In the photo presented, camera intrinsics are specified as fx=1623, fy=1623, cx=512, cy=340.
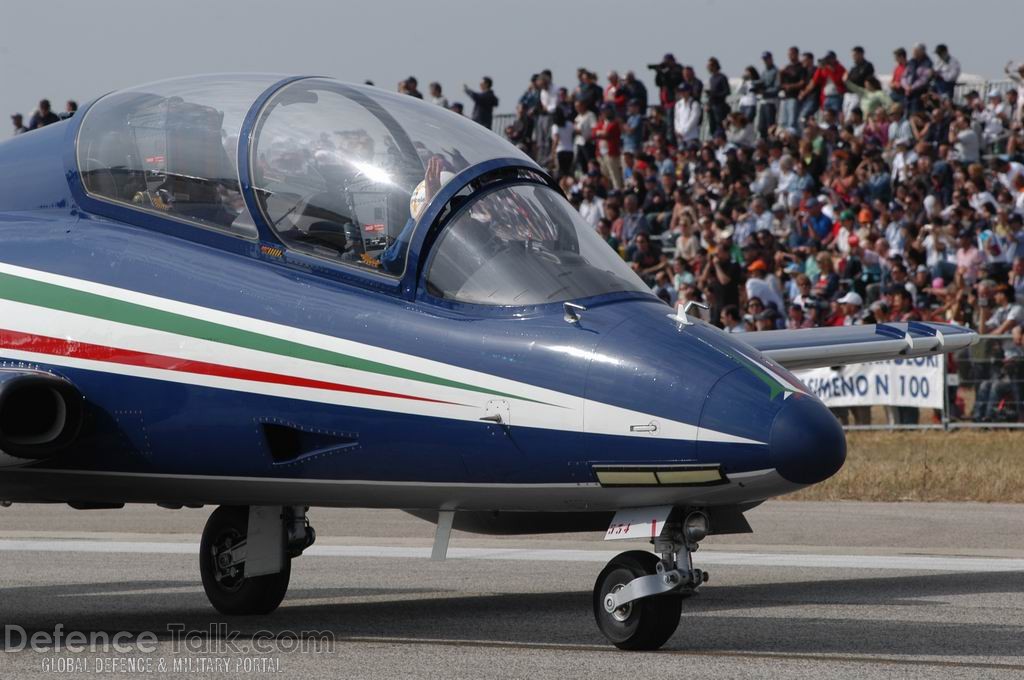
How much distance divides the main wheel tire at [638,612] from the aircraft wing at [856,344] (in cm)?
433

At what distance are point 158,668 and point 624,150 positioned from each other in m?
23.6

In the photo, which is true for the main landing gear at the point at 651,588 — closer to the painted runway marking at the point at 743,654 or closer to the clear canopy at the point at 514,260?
the painted runway marking at the point at 743,654

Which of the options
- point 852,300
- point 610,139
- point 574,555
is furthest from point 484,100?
point 574,555

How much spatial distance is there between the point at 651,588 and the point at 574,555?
614 centimetres

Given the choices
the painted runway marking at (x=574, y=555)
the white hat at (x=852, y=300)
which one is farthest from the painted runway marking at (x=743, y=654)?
the white hat at (x=852, y=300)

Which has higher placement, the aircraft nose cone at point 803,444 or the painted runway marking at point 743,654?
the aircraft nose cone at point 803,444

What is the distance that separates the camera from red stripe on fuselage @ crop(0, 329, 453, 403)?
7.79 meters

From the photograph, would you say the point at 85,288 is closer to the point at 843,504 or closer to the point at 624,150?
the point at 843,504

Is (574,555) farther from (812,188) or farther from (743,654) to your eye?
(812,188)

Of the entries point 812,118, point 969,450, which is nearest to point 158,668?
point 969,450

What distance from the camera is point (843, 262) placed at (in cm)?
2330

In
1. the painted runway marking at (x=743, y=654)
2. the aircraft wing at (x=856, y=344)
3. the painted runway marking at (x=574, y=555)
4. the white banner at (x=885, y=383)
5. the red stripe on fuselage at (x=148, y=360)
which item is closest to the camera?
the painted runway marking at (x=743, y=654)

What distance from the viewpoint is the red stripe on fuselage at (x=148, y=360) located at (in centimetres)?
779

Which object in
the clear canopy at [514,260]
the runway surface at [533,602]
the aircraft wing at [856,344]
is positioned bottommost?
the runway surface at [533,602]
